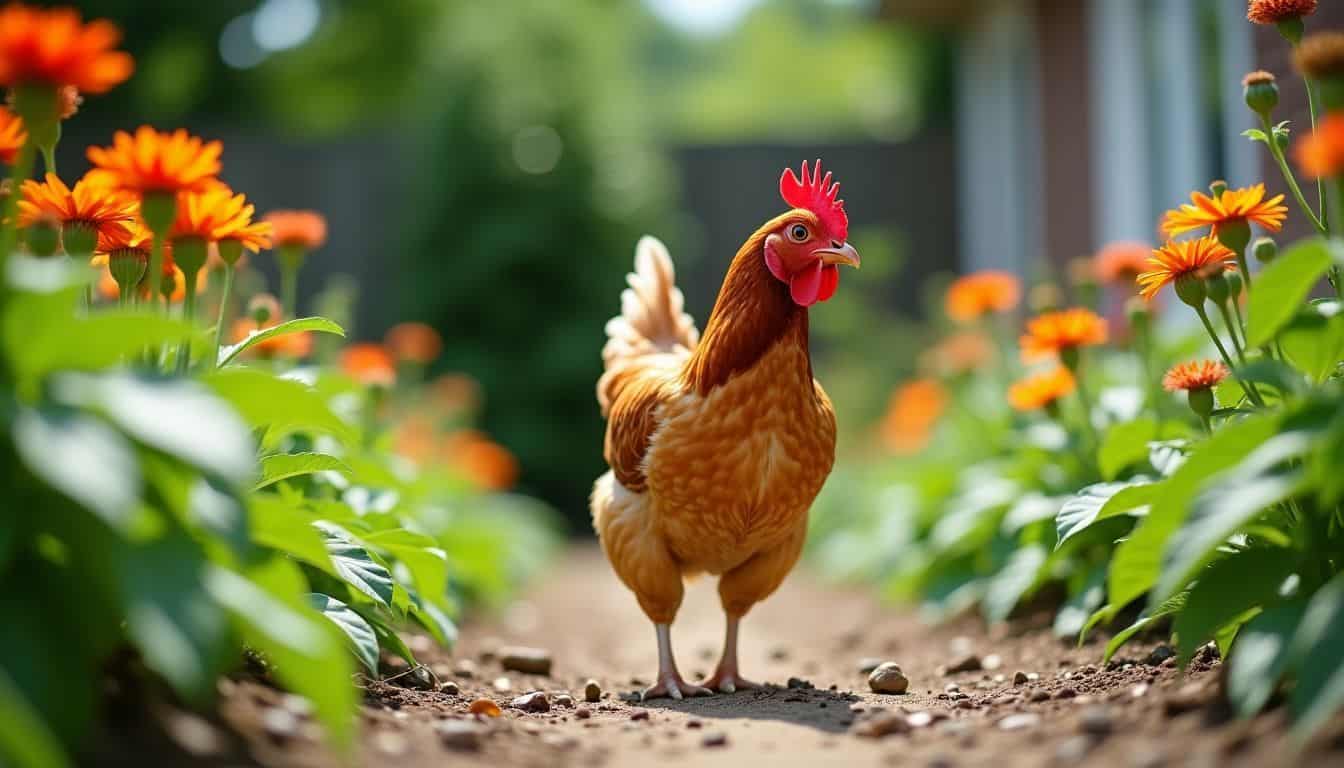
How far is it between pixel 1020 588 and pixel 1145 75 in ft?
16.2

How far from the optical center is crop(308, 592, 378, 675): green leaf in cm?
252

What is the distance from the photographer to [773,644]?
480 centimetres

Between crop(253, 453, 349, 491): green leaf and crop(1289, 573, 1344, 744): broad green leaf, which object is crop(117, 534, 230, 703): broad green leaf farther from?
crop(1289, 573, 1344, 744): broad green leaf

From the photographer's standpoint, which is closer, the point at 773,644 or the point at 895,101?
the point at 773,644

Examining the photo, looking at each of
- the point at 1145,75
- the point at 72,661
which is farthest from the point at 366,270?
the point at 72,661

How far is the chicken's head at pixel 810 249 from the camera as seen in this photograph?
2.98 meters

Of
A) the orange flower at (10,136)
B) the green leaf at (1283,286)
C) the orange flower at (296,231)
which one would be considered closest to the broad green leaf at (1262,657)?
the green leaf at (1283,286)

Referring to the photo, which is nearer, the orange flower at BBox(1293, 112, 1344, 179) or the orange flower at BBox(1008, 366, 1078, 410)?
the orange flower at BBox(1293, 112, 1344, 179)

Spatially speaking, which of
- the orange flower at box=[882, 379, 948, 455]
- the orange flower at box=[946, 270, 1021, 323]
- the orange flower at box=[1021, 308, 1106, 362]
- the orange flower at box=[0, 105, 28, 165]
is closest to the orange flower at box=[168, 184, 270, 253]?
the orange flower at box=[0, 105, 28, 165]

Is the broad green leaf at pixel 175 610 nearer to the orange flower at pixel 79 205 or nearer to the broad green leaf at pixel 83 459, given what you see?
the broad green leaf at pixel 83 459

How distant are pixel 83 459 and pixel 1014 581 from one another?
10.3ft

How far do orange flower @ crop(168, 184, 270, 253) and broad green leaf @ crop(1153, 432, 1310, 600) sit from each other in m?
1.95

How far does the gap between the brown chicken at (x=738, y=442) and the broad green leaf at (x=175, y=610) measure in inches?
57.9

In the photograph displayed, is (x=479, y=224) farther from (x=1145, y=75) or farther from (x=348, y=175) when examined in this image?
(x=1145, y=75)
